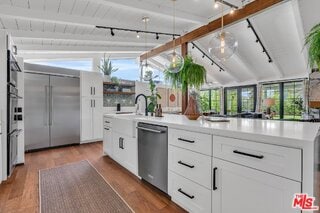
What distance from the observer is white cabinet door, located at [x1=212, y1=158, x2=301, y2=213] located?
108cm

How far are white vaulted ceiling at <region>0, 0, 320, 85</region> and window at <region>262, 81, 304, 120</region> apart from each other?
1.65ft

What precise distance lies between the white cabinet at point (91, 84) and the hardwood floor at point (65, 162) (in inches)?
72.0

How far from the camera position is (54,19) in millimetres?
3217

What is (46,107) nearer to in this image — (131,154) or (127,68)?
(131,154)

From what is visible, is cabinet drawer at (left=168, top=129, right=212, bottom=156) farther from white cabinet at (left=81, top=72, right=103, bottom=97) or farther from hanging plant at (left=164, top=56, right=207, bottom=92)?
white cabinet at (left=81, top=72, right=103, bottom=97)

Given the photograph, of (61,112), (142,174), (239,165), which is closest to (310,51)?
(239,165)

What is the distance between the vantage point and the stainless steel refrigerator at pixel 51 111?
161 inches

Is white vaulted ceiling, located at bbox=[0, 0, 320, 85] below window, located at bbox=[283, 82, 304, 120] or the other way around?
the other way around

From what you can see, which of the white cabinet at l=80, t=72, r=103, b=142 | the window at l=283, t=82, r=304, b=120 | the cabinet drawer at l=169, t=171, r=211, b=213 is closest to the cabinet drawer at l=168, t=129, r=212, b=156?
the cabinet drawer at l=169, t=171, r=211, b=213

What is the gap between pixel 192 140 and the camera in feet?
5.56

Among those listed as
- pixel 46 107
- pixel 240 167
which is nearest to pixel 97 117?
pixel 46 107

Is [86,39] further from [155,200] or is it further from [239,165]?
[239,165]

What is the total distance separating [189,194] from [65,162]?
263 centimetres

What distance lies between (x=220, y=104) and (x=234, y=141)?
9.61 metres
